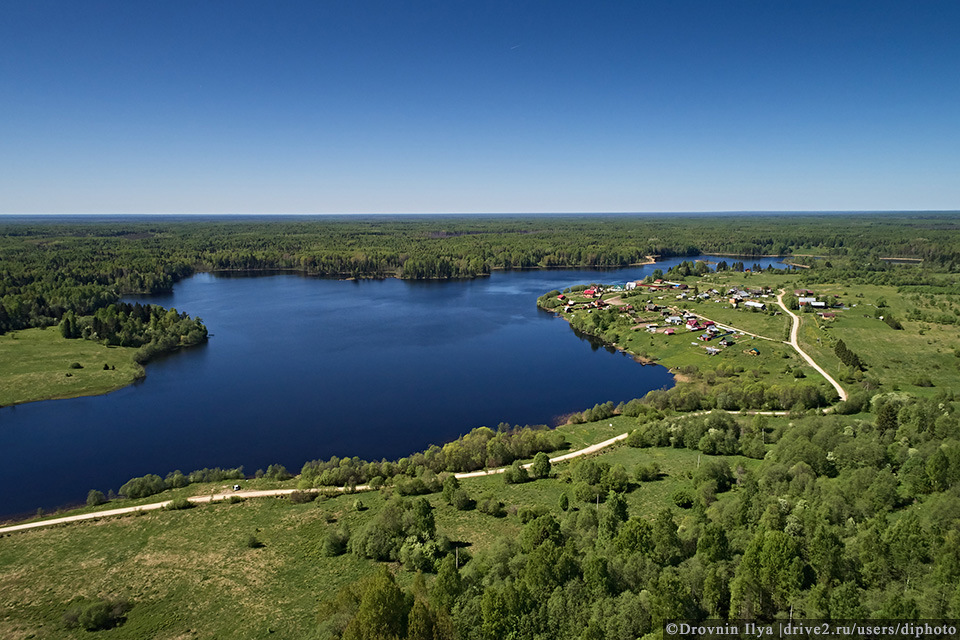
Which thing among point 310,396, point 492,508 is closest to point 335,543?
point 492,508

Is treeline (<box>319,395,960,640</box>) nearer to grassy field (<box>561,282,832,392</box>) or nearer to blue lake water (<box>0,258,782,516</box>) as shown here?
blue lake water (<box>0,258,782,516</box>)

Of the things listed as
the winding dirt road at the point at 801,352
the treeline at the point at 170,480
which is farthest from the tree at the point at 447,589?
the winding dirt road at the point at 801,352

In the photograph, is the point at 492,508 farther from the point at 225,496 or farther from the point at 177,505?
the point at 177,505

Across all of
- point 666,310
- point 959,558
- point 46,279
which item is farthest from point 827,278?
point 46,279

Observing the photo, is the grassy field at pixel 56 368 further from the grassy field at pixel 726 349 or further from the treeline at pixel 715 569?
the grassy field at pixel 726 349

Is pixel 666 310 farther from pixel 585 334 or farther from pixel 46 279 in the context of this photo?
pixel 46 279
